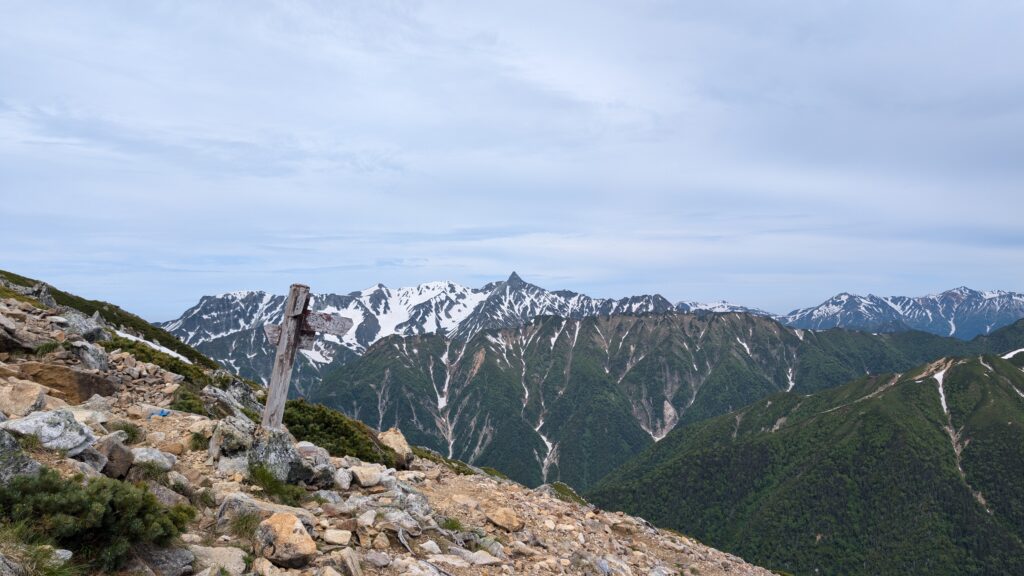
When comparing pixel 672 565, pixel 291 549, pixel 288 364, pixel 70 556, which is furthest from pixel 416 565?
pixel 672 565

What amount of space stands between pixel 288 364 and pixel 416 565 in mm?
7679

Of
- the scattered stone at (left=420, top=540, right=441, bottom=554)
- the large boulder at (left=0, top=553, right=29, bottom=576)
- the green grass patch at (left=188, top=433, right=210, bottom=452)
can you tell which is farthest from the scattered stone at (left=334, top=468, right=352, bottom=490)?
the large boulder at (left=0, top=553, right=29, bottom=576)

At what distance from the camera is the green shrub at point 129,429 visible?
480 inches

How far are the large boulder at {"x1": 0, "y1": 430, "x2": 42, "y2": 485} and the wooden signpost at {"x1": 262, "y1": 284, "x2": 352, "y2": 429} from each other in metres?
6.96

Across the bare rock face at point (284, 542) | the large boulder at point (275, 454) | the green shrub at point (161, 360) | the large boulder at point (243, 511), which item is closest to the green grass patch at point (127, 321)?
the green shrub at point (161, 360)

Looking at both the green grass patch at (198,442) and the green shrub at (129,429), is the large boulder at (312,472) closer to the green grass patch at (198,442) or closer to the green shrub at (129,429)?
the green grass patch at (198,442)

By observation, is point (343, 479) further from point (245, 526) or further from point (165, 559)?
point (165, 559)

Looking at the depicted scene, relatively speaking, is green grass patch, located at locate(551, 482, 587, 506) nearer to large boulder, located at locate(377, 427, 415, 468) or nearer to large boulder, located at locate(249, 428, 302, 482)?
large boulder, located at locate(377, 427, 415, 468)

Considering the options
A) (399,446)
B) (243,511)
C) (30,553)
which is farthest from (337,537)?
(399,446)

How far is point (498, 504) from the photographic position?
15867 mm

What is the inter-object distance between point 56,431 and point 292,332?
576cm

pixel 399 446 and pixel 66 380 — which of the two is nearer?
pixel 66 380

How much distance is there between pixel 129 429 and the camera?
1240 centimetres

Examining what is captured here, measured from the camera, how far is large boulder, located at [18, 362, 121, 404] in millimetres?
15359
